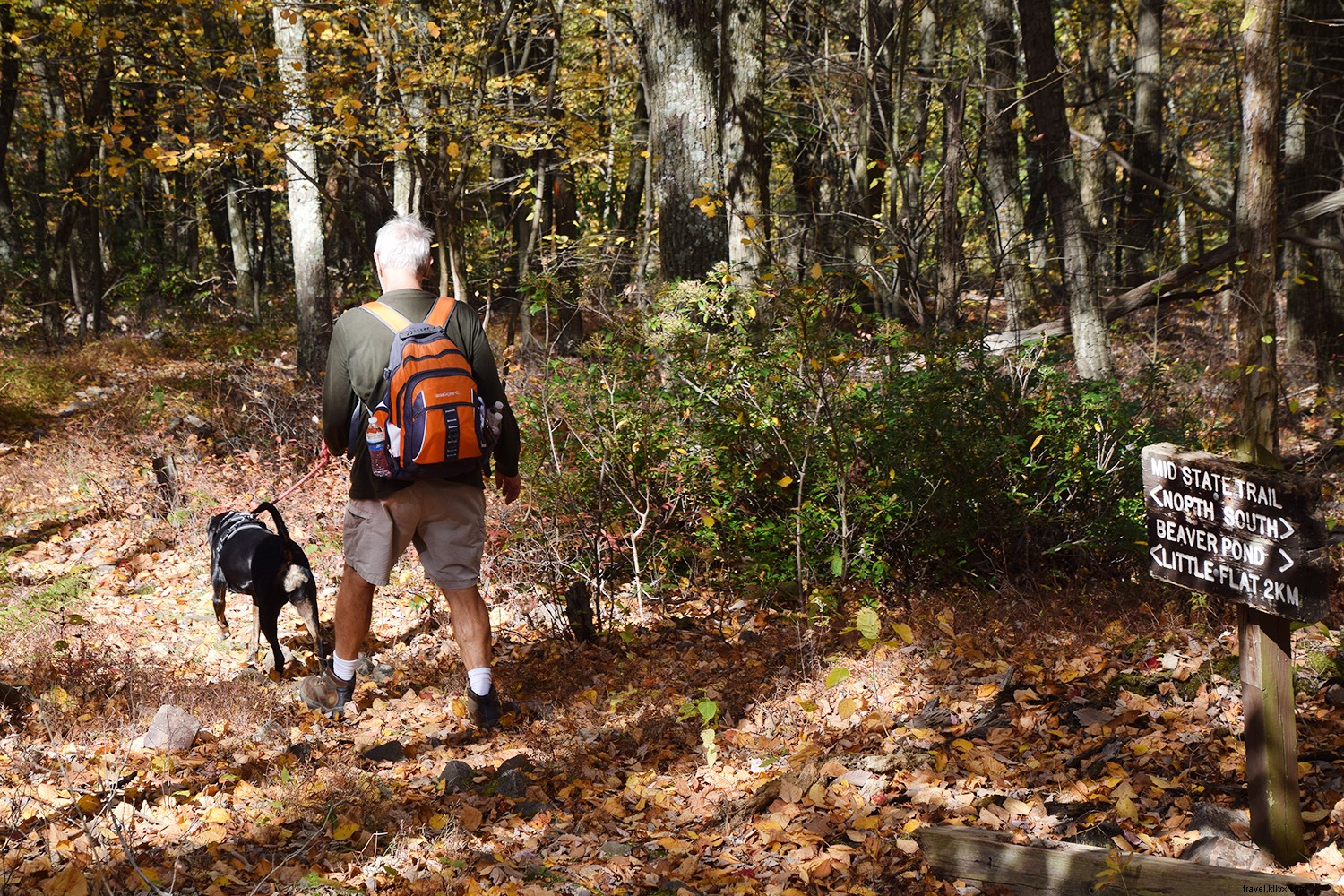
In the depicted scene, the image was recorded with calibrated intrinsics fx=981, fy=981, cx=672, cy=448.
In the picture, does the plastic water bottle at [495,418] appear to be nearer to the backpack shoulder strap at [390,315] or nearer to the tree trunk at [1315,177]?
the backpack shoulder strap at [390,315]

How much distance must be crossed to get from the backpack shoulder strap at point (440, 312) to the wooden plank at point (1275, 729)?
3194 mm

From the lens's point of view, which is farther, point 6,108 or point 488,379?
point 6,108

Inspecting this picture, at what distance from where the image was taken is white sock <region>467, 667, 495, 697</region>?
4.61m

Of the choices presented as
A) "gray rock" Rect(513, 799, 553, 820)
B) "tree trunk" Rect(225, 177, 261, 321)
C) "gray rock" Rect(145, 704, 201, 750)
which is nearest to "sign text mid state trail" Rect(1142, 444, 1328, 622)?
"gray rock" Rect(513, 799, 553, 820)

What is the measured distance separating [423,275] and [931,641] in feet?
10.7

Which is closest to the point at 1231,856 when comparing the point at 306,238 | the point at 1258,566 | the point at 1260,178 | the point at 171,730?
the point at 1258,566

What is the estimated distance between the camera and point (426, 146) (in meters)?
9.38

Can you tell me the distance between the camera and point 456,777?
4.23 m

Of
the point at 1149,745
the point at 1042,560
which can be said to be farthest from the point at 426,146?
the point at 1149,745

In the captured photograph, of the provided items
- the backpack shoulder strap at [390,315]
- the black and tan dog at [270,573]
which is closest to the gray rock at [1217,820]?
the backpack shoulder strap at [390,315]

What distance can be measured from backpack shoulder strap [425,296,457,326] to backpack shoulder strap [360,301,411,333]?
0.33 ft

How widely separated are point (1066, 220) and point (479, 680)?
7.14 metres

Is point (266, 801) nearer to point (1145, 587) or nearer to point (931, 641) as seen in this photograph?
point (931, 641)

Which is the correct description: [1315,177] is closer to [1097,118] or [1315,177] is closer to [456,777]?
[1097,118]
